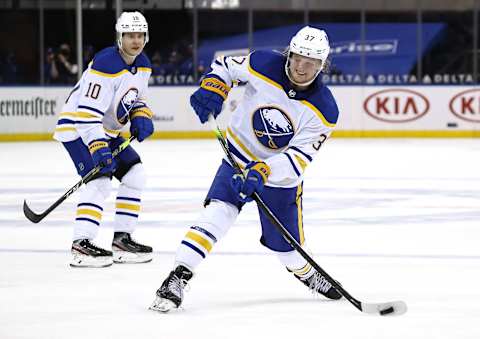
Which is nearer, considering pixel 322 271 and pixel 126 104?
pixel 322 271

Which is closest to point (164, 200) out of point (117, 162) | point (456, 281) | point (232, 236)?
point (232, 236)

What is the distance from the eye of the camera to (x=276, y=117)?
14.1 ft

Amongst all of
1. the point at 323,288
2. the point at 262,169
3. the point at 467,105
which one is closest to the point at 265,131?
the point at 262,169

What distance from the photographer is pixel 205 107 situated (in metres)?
4.27

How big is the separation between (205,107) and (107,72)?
1339mm

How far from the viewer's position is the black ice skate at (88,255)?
539 cm

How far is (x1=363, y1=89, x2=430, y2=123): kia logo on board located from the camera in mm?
16578

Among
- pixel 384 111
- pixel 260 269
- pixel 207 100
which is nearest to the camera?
pixel 207 100

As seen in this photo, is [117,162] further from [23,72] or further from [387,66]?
[387,66]

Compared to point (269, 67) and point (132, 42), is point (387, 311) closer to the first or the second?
point (269, 67)

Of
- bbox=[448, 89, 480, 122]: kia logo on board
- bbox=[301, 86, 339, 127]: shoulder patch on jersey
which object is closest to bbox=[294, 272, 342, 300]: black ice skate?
bbox=[301, 86, 339, 127]: shoulder patch on jersey

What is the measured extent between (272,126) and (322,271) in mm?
558

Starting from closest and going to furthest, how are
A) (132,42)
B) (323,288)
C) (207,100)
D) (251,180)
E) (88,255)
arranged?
(251,180) < (207,100) < (323,288) < (88,255) < (132,42)

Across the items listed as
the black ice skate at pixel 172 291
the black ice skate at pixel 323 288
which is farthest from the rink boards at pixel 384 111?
the black ice skate at pixel 172 291
